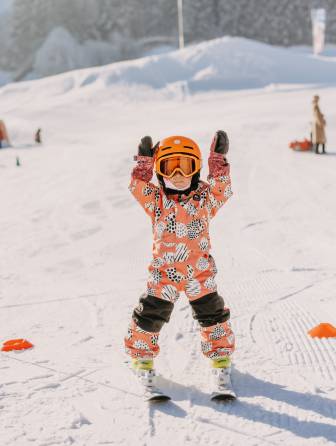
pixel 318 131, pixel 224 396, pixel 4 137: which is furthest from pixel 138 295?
pixel 4 137

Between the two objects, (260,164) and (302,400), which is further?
(260,164)

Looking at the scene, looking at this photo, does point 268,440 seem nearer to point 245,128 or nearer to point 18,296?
point 18,296

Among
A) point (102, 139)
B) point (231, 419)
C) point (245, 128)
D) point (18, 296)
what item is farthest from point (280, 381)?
point (102, 139)

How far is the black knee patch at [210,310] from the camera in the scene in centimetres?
346

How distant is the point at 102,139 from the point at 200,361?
16.0 meters

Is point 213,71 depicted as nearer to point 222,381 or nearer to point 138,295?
point 138,295

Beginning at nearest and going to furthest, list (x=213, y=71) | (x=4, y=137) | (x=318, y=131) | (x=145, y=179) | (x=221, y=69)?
(x=145, y=179) < (x=318, y=131) < (x=4, y=137) < (x=213, y=71) < (x=221, y=69)

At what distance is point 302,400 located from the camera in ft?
10.8

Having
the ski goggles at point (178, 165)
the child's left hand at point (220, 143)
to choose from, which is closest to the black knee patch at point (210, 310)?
the ski goggles at point (178, 165)

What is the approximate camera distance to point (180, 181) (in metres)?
3.41

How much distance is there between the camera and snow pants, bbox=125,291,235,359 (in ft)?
11.4

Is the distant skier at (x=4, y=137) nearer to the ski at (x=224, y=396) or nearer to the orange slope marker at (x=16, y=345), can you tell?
the orange slope marker at (x=16, y=345)

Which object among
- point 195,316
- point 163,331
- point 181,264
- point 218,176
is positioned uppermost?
point 218,176

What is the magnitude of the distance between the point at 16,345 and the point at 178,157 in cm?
190
